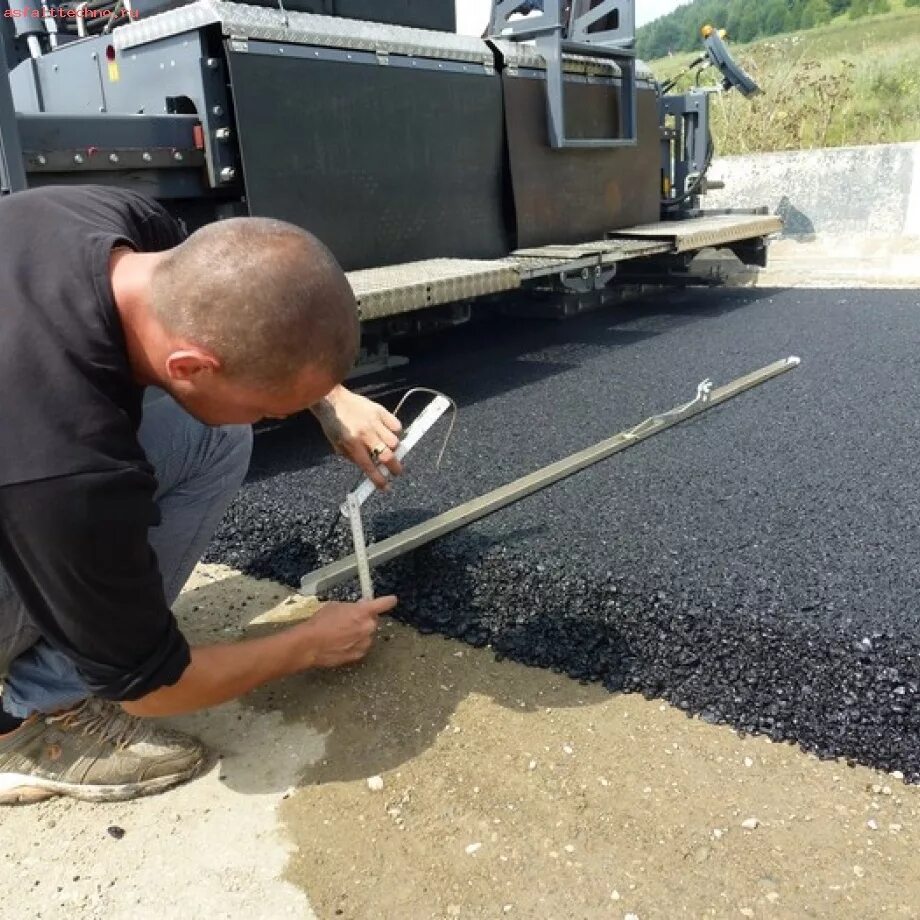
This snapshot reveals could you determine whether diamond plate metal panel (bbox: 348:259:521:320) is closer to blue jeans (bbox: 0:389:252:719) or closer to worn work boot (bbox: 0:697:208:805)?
blue jeans (bbox: 0:389:252:719)

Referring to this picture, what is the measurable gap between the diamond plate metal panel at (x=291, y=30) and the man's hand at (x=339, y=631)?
2220mm

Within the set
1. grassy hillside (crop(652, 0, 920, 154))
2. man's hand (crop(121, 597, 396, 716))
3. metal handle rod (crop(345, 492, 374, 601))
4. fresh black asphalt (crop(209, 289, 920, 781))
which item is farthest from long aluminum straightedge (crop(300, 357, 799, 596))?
grassy hillside (crop(652, 0, 920, 154))

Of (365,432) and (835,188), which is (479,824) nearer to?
(365,432)

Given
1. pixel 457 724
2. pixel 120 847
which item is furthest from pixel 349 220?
pixel 120 847

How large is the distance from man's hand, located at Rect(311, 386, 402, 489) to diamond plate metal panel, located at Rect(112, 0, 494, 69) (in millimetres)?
1847

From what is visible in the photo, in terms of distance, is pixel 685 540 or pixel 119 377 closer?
pixel 119 377

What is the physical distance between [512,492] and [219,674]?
3.71ft

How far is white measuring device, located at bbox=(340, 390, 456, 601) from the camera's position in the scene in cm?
178


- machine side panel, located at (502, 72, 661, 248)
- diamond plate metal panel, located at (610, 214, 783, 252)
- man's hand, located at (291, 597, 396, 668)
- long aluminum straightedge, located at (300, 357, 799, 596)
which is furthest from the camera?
diamond plate metal panel, located at (610, 214, 783, 252)

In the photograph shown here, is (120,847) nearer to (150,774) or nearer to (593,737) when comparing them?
(150,774)

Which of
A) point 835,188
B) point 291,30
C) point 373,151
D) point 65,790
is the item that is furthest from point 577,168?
point 65,790

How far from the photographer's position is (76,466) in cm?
111

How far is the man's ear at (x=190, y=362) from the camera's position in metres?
1.16

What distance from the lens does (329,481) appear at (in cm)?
265
